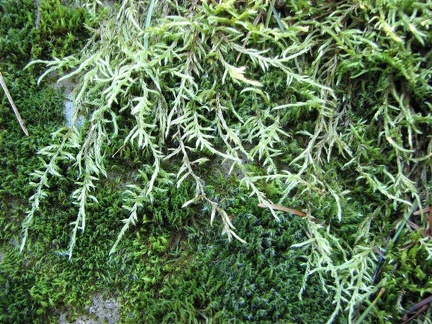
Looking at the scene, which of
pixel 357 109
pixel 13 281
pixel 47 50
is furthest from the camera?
pixel 47 50

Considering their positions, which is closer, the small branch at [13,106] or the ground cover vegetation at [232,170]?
the ground cover vegetation at [232,170]

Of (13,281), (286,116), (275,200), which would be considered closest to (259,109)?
(286,116)

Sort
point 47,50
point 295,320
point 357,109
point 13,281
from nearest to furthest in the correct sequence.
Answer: point 295,320 → point 13,281 → point 357,109 → point 47,50

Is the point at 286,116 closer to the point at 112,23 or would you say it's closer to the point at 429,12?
the point at 429,12

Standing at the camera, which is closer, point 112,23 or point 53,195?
point 53,195

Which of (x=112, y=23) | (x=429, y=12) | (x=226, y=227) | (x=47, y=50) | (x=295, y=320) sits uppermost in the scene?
(x=429, y=12)

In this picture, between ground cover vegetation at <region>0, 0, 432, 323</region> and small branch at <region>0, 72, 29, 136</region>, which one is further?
small branch at <region>0, 72, 29, 136</region>

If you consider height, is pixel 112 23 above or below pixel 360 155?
above
